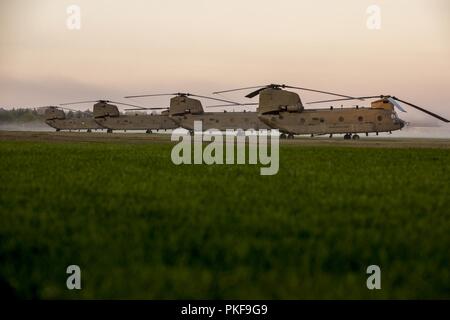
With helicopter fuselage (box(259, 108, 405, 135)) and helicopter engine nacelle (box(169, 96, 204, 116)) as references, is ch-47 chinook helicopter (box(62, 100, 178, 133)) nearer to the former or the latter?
helicopter engine nacelle (box(169, 96, 204, 116))

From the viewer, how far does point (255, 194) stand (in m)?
11.0

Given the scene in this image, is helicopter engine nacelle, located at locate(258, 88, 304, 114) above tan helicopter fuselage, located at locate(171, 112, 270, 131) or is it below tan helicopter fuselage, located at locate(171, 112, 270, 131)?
above

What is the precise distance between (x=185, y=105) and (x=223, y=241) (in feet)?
236

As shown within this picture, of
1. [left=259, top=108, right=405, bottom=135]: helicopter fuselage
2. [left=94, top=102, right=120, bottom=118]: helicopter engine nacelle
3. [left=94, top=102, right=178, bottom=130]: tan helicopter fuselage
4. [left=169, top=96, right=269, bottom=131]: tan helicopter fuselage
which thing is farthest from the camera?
[left=94, top=102, right=120, bottom=118]: helicopter engine nacelle

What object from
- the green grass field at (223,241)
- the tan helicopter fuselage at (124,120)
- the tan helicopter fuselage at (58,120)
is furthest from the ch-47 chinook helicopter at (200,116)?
the green grass field at (223,241)

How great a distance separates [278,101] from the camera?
185 ft

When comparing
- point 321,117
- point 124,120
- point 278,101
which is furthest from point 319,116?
point 124,120

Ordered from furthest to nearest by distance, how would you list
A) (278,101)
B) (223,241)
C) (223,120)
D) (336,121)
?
(223,120) → (336,121) → (278,101) → (223,241)

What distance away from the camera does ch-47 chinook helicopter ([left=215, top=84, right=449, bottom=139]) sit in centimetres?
5462

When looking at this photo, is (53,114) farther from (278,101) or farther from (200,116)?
(278,101)

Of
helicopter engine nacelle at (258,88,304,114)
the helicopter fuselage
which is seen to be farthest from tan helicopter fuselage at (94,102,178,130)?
the helicopter fuselage
